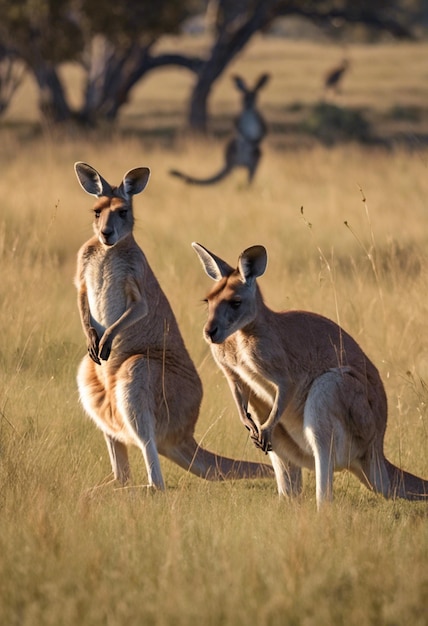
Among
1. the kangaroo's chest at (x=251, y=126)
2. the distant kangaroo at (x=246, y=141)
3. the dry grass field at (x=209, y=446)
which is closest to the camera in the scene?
the dry grass field at (x=209, y=446)

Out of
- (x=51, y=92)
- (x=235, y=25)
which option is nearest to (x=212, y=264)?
(x=51, y=92)

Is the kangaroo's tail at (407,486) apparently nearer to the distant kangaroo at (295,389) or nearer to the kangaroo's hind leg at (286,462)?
the distant kangaroo at (295,389)

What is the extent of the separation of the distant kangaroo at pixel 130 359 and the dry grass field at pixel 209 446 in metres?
0.15

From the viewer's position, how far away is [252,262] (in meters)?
4.14

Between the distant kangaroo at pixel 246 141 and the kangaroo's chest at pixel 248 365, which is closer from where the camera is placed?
the kangaroo's chest at pixel 248 365

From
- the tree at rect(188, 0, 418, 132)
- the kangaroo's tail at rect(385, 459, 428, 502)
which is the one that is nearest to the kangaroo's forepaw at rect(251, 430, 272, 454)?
the kangaroo's tail at rect(385, 459, 428, 502)

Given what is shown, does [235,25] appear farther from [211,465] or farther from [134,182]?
[211,465]

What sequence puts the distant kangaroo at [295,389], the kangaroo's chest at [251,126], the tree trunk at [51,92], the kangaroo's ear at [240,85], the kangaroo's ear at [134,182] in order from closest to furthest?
the distant kangaroo at [295,389] → the kangaroo's ear at [134,182] → the kangaroo's chest at [251,126] → the kangaroo's ear at [240,85] → the tree trunk at [51,92]

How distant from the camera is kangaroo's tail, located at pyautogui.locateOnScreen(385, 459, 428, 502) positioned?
14.1 ft

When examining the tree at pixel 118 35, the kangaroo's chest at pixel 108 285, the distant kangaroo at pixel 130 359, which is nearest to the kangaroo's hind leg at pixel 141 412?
the distant kangaroo at pixel 130 359

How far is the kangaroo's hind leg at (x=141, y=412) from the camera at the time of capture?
14.6 feet

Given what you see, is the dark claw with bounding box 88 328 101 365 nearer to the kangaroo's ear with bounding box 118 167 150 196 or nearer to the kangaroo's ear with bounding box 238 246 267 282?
the kangaroo's ear with bounding box 118 167 150 196

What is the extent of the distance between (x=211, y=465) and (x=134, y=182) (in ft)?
4.20

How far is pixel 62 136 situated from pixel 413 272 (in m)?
9.75
